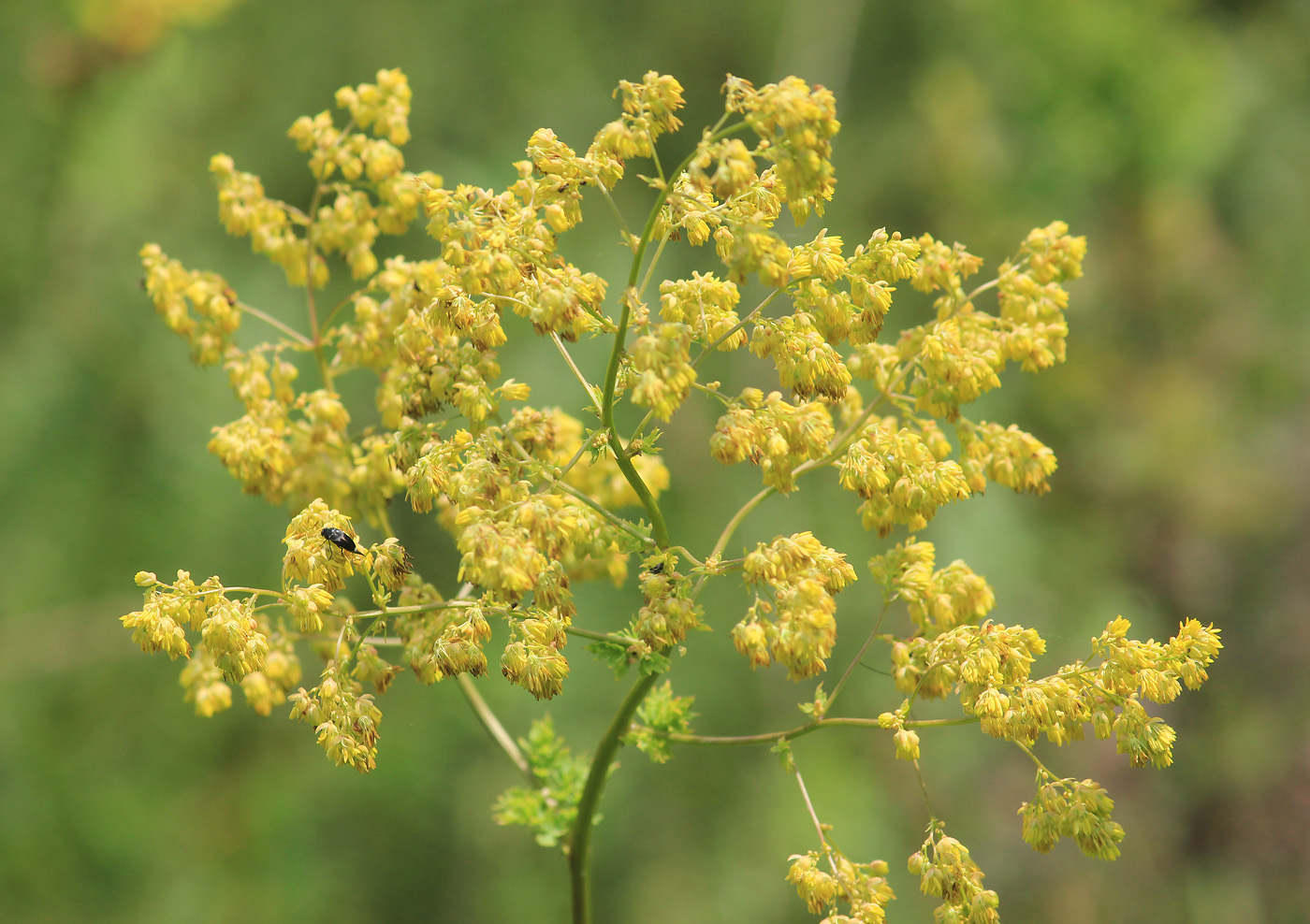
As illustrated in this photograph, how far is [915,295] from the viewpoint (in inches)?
242

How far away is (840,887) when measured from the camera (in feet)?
4.81

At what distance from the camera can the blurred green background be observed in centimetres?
477

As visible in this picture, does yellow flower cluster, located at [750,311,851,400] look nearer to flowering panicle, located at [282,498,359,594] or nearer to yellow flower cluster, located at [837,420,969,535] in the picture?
yellow flower cluster, located at [837,420,969,535]

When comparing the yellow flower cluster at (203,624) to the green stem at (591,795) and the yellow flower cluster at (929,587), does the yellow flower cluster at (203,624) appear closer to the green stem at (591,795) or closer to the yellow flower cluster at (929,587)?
the green stem at (591,795)

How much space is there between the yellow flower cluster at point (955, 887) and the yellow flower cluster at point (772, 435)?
59 cm

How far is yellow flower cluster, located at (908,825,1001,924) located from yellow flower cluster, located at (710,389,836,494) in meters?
0.59

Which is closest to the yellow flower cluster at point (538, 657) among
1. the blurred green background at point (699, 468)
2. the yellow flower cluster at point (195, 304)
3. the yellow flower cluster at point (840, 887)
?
the yellow flower cluster at point (840, 887)

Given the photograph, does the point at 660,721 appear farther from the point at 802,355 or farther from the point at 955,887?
→ the point at 802,355

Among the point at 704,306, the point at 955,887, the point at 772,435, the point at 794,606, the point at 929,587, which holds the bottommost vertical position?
Answer: the point at 955,887

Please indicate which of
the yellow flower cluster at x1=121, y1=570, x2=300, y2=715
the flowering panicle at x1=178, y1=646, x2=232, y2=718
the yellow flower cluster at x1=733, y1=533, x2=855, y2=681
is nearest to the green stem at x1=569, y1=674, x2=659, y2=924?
the yellow flower cluster at x1=733, y1=533, x2=855, y2=681

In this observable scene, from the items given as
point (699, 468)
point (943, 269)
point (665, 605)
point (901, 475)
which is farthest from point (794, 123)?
point (699, 468)

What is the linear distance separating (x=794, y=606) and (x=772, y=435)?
24 centimetres

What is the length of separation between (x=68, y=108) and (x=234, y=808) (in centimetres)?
350

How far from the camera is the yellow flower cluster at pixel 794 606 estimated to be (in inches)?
51.9
